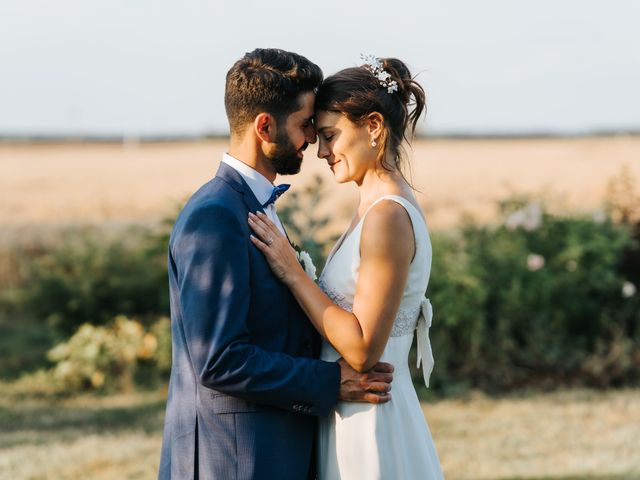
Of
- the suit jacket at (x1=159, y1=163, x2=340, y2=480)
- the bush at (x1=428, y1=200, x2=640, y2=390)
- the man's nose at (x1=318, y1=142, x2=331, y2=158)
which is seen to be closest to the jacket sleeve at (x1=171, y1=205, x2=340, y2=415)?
the suit jacket at (x1=159, y1=163, x2=340, y2=480)

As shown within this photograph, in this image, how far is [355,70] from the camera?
3.25 m

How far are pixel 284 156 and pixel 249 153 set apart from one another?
0.41 feet

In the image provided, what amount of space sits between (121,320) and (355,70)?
262 inches

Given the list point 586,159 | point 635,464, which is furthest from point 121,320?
point 586,159

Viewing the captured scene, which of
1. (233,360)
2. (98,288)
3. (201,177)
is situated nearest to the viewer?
(233,360)

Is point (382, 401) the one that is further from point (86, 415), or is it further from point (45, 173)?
point (45, 173)

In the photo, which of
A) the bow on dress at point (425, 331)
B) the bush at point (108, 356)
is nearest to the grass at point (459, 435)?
the bush at point (108, 356)

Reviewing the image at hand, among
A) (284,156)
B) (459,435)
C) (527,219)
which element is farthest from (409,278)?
(527,219)

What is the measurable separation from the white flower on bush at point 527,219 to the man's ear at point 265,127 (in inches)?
253

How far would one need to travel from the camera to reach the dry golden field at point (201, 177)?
1775 cm

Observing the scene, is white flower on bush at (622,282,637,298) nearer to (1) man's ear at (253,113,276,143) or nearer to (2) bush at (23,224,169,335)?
(2) bush at (23,224,169,335)

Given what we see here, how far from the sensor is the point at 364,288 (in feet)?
9.75

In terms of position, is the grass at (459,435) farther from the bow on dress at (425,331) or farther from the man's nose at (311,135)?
the man's nose at (311,135)

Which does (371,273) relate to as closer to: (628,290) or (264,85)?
(264,85)
